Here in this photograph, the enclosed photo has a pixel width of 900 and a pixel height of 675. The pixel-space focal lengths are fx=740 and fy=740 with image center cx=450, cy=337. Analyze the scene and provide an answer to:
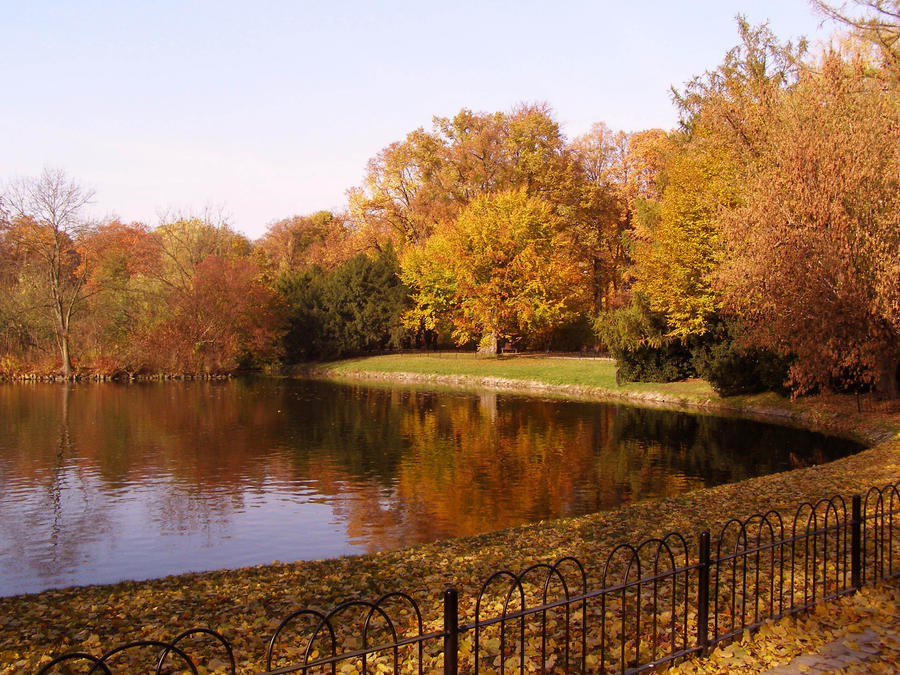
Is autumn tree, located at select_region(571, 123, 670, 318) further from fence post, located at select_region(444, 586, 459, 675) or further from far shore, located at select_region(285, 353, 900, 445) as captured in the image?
fence post, located at select_region(444, 586, 459, 675)

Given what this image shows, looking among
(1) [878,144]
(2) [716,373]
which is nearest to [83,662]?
(1) [878,144]

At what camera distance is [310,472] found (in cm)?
1730

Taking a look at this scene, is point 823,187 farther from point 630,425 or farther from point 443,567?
point 443,567

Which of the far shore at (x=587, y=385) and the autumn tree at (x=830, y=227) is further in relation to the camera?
the far shore at (x=587, y=385)

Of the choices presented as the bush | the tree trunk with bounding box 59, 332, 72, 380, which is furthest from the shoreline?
the tree trunk with bounding box 59, 332, 72, 380

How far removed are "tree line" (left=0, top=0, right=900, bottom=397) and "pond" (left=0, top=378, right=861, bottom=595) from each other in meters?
4.55

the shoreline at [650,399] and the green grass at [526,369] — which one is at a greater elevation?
the green grass at [526,369]

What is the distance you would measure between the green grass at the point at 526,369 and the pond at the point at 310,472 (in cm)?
437

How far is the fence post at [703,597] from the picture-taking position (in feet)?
17.1

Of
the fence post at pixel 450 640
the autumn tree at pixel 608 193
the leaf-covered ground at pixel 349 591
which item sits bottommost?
the leaf-covered ground at pixel 349 591

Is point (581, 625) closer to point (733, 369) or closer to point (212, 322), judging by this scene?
point (733, 369)

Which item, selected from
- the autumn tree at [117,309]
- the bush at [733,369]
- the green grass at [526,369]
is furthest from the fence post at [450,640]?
the autumn tree at [117,309]

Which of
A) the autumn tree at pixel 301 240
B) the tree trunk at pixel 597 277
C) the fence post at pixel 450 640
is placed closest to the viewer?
the fence post at pixel 450 640

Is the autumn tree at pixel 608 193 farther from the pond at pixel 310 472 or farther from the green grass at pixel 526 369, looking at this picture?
the pond at pixel 310 472
